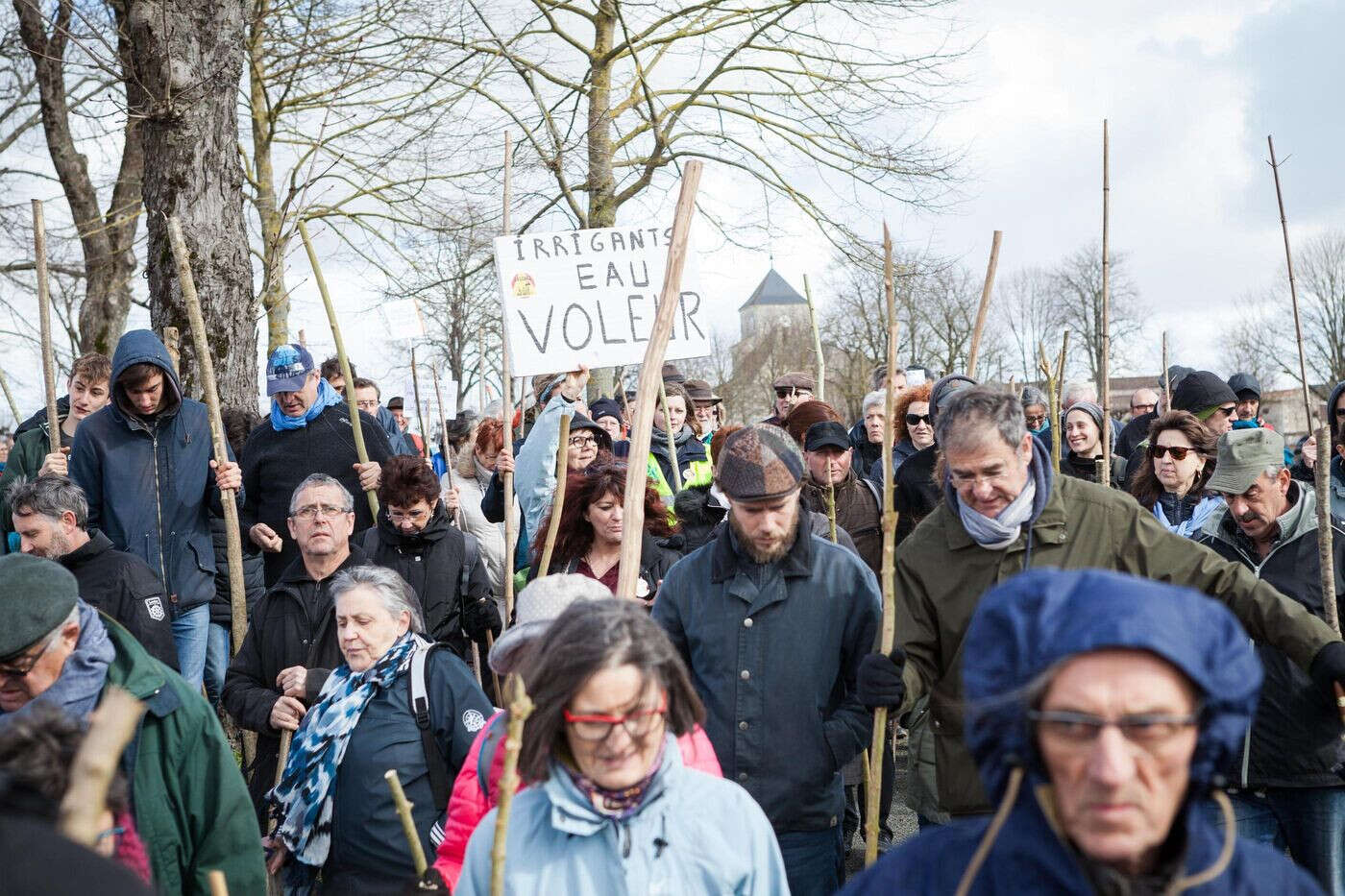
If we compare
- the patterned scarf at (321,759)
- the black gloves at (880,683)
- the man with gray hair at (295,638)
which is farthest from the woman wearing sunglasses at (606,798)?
the man with gray hair at (295,638)

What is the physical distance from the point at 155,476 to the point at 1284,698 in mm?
4592

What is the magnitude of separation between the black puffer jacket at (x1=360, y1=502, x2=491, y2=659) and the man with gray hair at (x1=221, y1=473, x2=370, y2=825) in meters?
0.32

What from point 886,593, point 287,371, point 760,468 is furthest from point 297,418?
point 886,593

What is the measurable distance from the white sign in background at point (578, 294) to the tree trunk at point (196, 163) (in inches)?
117

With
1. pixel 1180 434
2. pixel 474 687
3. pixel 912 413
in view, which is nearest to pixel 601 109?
pixel 912 413

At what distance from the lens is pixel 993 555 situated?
11.0 feet

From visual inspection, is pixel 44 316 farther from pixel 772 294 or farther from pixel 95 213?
pixel 772 294

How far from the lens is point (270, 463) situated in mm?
6328

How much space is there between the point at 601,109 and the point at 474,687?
39.7 ft

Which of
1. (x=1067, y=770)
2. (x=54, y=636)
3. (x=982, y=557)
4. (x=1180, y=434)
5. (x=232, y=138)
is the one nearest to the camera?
(x=1067, y=770)

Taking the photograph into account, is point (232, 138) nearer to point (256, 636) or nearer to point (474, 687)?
point (256, 636)

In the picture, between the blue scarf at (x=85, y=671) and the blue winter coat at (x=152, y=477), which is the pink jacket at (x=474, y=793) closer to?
the blue scarf at (x=85, y=671)

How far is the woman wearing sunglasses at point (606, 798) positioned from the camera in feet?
7.81

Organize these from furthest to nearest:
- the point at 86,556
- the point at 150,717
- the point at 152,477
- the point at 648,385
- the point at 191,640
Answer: the point at 191,640 → the point at 152,477 → the point at 86,556 → the point at 648,385 → the point at 150,717
